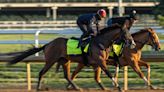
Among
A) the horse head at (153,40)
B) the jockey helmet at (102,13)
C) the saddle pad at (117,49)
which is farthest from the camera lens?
the saddle pad at (117,49)

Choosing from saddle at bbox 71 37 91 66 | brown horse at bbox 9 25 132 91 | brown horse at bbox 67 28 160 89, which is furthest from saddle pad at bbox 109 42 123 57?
saddle at bbox 71 37 91 66

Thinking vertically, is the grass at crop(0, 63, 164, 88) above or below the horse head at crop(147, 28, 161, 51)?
below

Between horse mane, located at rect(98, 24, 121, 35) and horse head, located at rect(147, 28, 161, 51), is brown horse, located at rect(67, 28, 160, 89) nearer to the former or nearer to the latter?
horse head, located at rect(147, 28, 161, 51)

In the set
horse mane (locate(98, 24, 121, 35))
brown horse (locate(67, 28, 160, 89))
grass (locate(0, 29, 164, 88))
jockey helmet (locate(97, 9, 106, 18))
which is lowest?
grass (locate(0, 29, 164, 88))

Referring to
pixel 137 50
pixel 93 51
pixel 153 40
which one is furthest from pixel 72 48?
pixel 153 40

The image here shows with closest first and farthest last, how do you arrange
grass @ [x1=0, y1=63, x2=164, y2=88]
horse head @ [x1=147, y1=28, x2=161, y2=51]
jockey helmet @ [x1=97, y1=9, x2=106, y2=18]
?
jockey helmet @ [x1=97, y1=9, x2=106, y2=18] < horse head @ [x1=147, y1=28, x2=161, y2=51] < grass @ [x1=0, y1=63, x2=164, y2=88]

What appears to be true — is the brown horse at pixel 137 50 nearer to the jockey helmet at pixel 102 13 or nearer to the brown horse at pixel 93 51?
the brown horse at pixel 93 51

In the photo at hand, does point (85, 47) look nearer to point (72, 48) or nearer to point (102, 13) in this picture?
point (72, 48)

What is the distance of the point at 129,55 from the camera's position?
8.21 metres

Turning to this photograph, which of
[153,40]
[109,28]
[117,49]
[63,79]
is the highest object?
[109,28]

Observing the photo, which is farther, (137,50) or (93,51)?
(137,50)

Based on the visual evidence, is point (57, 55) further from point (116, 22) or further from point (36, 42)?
point (36, 42)

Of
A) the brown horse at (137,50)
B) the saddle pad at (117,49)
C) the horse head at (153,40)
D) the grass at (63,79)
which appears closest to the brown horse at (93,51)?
the saddle pad at (117,49)

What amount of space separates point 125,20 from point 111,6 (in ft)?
161
